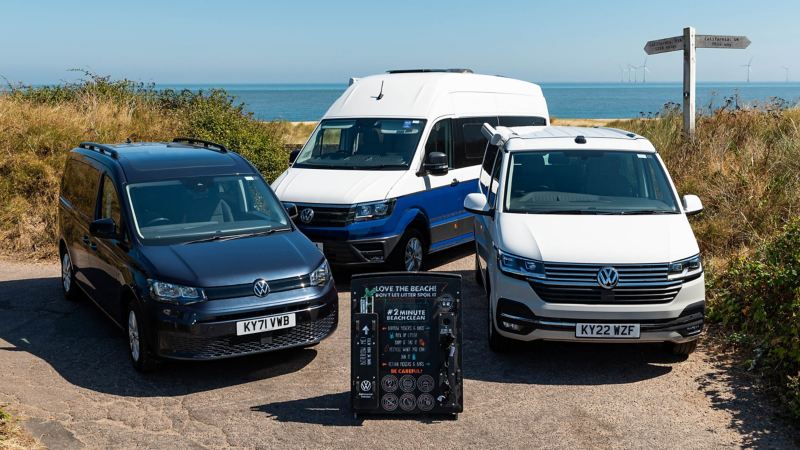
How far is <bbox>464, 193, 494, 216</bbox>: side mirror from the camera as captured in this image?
8.38 m

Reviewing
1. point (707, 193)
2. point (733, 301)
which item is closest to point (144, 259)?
point (733, 301)

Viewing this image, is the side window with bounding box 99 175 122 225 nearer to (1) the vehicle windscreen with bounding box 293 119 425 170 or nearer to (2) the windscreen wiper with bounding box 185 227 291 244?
(2) the windscreen wiper with bounding box 185 227 291 244

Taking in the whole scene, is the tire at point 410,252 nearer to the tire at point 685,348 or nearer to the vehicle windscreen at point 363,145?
the vehicle windscreen at point 363,145

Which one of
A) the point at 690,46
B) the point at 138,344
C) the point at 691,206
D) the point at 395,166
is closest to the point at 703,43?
the point at 690,46

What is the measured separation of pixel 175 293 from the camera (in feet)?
→ 23.4

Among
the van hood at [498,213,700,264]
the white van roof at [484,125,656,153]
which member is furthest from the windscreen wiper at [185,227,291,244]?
the white van roof at [484,125,656,153]

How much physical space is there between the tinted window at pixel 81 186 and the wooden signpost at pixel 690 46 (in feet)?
30.9

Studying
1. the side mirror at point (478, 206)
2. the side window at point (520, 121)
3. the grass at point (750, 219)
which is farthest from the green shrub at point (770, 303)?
the side window at point (520, 121)

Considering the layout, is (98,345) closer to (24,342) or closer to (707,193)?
(24,342)

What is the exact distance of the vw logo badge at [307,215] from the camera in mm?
10320

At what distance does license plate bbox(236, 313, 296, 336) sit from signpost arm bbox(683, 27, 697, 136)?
30.7ft

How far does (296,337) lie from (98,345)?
236 centimetres

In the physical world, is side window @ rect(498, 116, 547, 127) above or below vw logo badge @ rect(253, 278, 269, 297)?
above

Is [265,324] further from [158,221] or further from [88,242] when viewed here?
[88,242]
